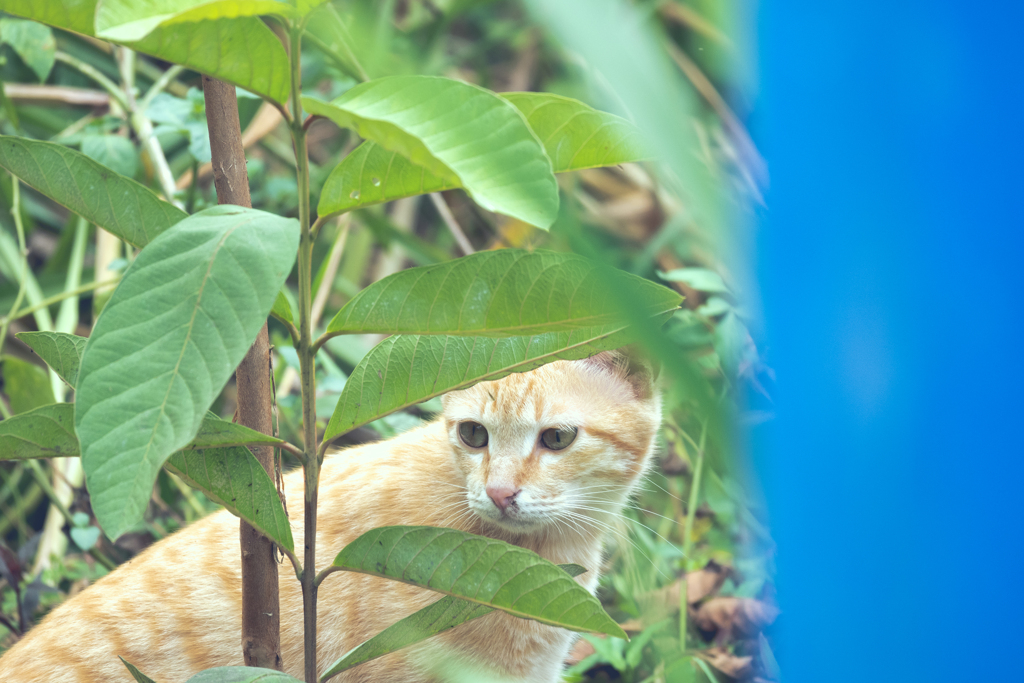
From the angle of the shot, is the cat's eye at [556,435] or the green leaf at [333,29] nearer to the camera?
the green leaf at [333,29]

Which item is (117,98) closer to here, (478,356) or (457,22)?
(457,22)

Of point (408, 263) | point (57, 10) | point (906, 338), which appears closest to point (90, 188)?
point (57, 10)

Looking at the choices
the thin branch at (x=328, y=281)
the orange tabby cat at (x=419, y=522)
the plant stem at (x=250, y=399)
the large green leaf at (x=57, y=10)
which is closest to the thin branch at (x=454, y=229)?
the thin branch at (x=328, y=281)

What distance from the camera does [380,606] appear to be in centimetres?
112

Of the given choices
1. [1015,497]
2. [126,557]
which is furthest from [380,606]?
[1015,497]

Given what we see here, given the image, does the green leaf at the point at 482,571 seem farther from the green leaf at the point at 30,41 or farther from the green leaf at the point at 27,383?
the green leaf at the point at 30,41

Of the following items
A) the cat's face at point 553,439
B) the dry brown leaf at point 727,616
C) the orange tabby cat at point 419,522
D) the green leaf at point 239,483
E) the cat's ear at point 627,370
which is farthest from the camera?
the dry brown leaf at point 727,616

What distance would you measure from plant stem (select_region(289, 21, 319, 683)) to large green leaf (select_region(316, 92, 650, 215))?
0.11ft

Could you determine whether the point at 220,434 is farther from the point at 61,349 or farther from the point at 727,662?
the point at 727,662

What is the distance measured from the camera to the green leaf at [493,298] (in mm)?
542

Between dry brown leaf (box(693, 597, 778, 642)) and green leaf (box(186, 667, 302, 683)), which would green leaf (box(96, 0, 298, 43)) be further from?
dry brown leaf (box(693, 597, 778, 642))

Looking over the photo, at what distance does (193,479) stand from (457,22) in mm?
2410

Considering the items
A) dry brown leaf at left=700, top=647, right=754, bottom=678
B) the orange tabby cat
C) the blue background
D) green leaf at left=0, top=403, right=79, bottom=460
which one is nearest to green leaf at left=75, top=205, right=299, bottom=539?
green leaf at left=0, top=403, right=79, bottom=460

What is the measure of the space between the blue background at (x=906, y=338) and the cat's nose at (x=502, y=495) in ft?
2.96
